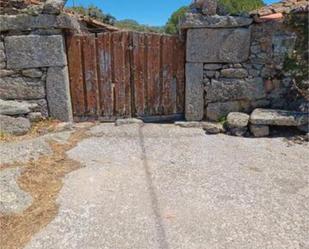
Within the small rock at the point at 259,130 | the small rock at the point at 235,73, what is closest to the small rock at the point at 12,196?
the small rock at the point at 259,130

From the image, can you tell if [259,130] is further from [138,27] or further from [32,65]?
[138,27]

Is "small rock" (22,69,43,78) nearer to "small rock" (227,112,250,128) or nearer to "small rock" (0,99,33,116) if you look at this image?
"small rock" (0,99,33,116)

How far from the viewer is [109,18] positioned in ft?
34.5

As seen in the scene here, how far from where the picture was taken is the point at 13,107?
5.55 metres

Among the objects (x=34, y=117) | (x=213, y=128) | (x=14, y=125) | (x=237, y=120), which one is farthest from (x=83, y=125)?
(x=237, y=120)

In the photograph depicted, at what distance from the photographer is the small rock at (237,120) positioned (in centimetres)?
529

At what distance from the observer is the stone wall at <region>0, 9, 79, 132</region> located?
17.9 feet

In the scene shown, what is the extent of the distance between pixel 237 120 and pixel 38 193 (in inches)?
125

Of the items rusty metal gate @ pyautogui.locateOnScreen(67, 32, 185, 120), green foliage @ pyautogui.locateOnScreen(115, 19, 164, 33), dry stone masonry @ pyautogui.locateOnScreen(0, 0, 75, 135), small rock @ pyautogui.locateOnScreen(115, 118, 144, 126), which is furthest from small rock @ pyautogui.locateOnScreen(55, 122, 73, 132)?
green foliage @ pyautogui.locateOnScreen(115, 19, 164, 33)

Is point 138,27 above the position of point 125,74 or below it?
above

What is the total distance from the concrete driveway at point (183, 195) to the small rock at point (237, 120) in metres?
0.26

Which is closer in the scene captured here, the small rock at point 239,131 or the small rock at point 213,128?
the small rock at point 239,131

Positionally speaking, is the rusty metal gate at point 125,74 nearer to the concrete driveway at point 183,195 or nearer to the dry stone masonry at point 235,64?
the dry stone masonry at point 235,64

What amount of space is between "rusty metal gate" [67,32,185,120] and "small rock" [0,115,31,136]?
86 centimetres
